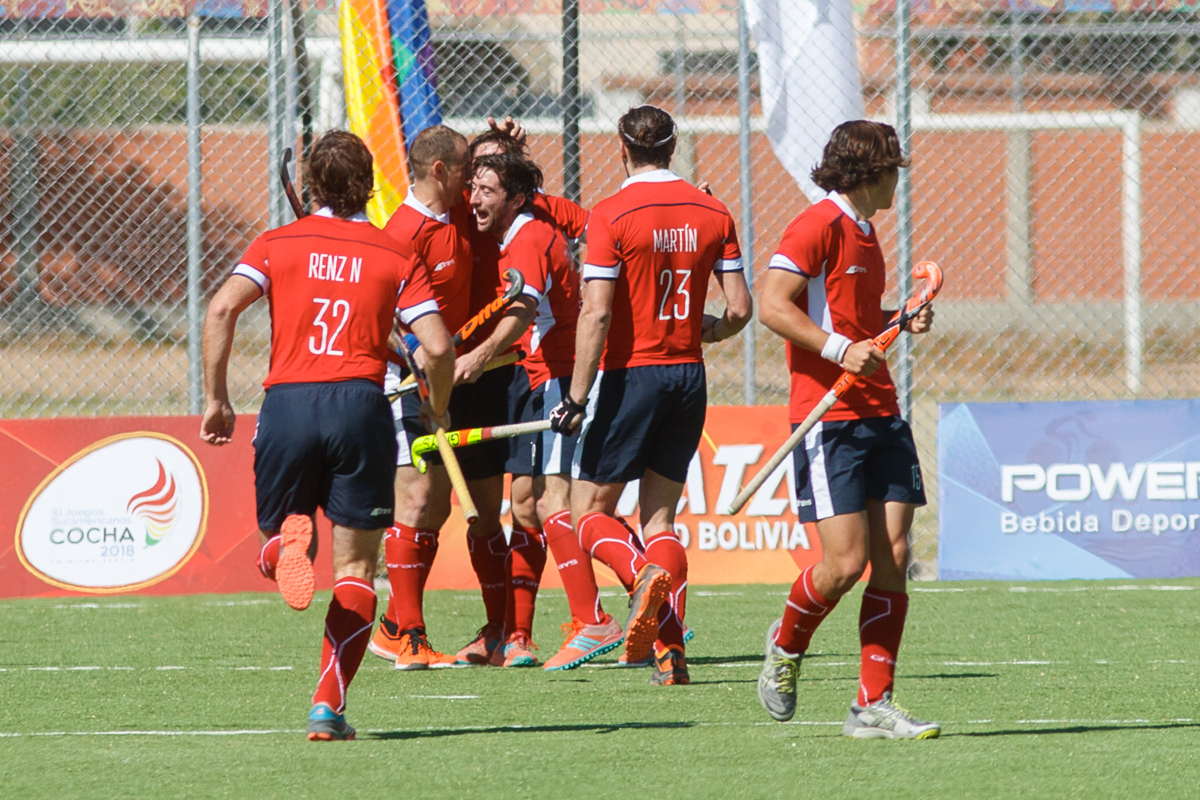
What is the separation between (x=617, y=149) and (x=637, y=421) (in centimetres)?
979

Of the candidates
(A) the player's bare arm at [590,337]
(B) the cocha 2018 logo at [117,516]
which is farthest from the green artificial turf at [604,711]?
(A) the player's bare arm at [590,337]

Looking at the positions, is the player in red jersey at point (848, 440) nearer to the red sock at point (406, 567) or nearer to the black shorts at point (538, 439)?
the black shorts at point (538, 439)

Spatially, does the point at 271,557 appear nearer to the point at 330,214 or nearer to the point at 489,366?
the point at 330,214

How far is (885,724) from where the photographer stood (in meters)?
4.35

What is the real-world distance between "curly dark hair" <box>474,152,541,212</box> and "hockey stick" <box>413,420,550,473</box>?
39.0 inches

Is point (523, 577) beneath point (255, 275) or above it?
beneath

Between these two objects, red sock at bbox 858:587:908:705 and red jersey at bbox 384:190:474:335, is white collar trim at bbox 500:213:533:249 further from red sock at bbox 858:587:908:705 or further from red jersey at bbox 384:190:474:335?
red sock at bbox 858:587:908:705

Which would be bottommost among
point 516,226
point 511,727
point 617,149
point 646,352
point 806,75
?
point 511,727

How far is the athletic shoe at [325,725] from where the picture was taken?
4297mm

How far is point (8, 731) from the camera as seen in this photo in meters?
4.71

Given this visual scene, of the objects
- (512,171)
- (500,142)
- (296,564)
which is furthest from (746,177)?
(296,564)

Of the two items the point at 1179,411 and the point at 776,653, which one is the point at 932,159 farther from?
the point at 776,653

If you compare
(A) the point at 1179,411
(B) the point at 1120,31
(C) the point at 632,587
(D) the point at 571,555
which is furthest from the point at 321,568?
(B) the point at 1120,31

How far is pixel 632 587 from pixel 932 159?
14.9 metres
